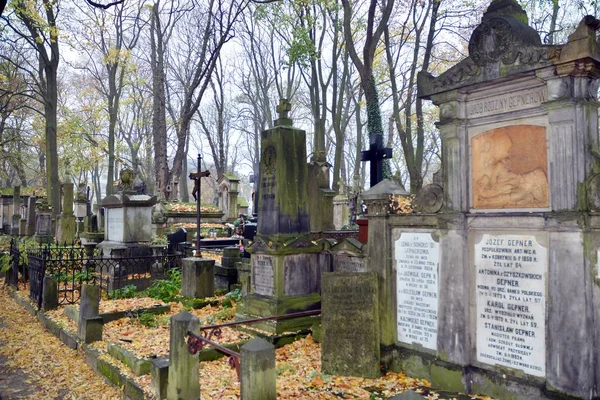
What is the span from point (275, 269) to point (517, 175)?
4.27m

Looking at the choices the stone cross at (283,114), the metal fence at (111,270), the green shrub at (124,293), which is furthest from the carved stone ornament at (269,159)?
the green shrub at (124,293)

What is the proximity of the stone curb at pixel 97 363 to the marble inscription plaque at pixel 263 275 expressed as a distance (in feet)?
8.97

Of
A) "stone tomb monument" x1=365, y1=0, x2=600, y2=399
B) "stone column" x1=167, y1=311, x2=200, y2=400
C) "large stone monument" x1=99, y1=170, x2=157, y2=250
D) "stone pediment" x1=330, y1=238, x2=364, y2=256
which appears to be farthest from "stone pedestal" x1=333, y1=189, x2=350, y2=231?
"stone column" x1=167, y1=311, x2=200, y2=400

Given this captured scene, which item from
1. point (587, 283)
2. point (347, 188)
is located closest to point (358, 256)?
point (587, 283)

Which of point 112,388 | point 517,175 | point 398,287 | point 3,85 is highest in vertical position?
point 3,85

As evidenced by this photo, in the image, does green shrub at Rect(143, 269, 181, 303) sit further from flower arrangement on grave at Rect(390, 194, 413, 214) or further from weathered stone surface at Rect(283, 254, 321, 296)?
flower arrangement on grave at Rect(390, 194, 413, 214)

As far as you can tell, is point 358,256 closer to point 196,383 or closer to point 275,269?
point 275,269

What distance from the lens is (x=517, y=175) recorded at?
4.57m

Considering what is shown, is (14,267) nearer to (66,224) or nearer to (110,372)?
(66,224)

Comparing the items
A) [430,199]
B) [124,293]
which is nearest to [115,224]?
[124,293]

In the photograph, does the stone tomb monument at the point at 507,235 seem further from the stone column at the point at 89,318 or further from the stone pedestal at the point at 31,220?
the stone pedestal at the point at 31,220

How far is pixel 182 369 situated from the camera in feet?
14.8

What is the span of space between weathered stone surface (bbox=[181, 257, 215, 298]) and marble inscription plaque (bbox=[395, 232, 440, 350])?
5.29 m

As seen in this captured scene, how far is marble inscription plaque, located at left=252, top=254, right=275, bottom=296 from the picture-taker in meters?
7.64
